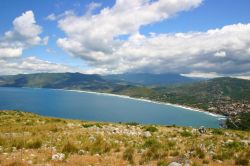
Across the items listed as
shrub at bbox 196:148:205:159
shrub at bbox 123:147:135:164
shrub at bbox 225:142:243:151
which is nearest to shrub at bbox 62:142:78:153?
shrub at bbox 123:147:135:164

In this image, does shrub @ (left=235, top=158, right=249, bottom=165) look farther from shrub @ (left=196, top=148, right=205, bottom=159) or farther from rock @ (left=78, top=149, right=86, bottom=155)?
rock @ (left=78, top=149, right=86, bottom=155)

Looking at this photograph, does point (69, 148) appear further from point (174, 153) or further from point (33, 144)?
point (174, 153)

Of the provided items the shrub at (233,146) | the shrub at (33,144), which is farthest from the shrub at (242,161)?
the shrub at (33,144)

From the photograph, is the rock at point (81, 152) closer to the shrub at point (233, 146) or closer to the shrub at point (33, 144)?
the shrub at point (33, 144)

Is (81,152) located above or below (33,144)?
below

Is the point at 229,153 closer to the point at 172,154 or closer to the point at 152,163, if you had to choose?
the point at 172,154

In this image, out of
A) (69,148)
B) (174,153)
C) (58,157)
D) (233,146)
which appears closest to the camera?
(58,157)

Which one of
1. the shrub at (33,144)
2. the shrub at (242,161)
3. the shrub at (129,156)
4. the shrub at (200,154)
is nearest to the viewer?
the shrub at (129,156)

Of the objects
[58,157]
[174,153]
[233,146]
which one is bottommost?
[233,146]

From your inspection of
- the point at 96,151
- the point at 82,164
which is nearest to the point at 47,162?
the point at 82,164

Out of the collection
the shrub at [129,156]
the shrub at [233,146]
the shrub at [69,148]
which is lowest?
the shrub at [233,146]

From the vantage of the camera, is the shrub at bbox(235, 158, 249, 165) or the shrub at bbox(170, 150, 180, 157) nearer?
the shrub at bbox(235, 158, 249, 165)

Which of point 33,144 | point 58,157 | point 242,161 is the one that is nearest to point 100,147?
point 58,157

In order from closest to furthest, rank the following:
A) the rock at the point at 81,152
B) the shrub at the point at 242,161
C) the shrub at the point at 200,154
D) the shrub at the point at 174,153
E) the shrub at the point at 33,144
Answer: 1. the shrub at the point at 242,161
2. the rock at the point at 81,152
3. the shrub at the point at 200,154
4. the shrub at the point at 174,153
5. the shrub at the point at 33,144
